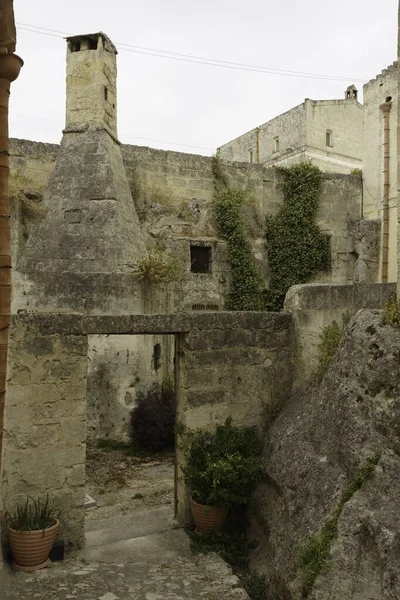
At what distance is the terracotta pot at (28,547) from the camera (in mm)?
5199

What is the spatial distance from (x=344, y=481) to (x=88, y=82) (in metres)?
11.3

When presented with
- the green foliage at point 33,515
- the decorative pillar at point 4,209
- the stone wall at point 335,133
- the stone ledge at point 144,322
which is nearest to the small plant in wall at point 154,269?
the stone ledge at point 144,322

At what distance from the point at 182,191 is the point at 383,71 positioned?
→ 7.21 m

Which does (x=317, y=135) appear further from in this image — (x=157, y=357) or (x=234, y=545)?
(x=234, y=545)

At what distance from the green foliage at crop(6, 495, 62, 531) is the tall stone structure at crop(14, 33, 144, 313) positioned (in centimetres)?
545

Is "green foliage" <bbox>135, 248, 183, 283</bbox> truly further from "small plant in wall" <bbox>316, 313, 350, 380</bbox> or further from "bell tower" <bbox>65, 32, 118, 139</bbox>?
"small plant in wall" <bbox>316, 313, 350, 380</bbox>

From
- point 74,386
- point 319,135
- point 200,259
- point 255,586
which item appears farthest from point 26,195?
point 319,135

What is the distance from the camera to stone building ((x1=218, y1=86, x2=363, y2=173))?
20891mm

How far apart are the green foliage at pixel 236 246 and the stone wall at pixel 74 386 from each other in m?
7.96

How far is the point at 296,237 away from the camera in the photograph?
632 inches

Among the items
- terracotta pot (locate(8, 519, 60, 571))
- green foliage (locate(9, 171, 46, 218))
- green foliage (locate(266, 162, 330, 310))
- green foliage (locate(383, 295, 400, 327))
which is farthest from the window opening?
green foliage (locate(383, 295, 400, 327))

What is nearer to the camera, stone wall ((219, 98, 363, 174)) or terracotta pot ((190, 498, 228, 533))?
terracotta pot ((190, 498, 228, 533))

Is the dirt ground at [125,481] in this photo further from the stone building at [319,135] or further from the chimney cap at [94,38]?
the stone building at [319,135]

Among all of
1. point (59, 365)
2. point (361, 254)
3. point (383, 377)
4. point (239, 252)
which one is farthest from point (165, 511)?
point (361, 254)
